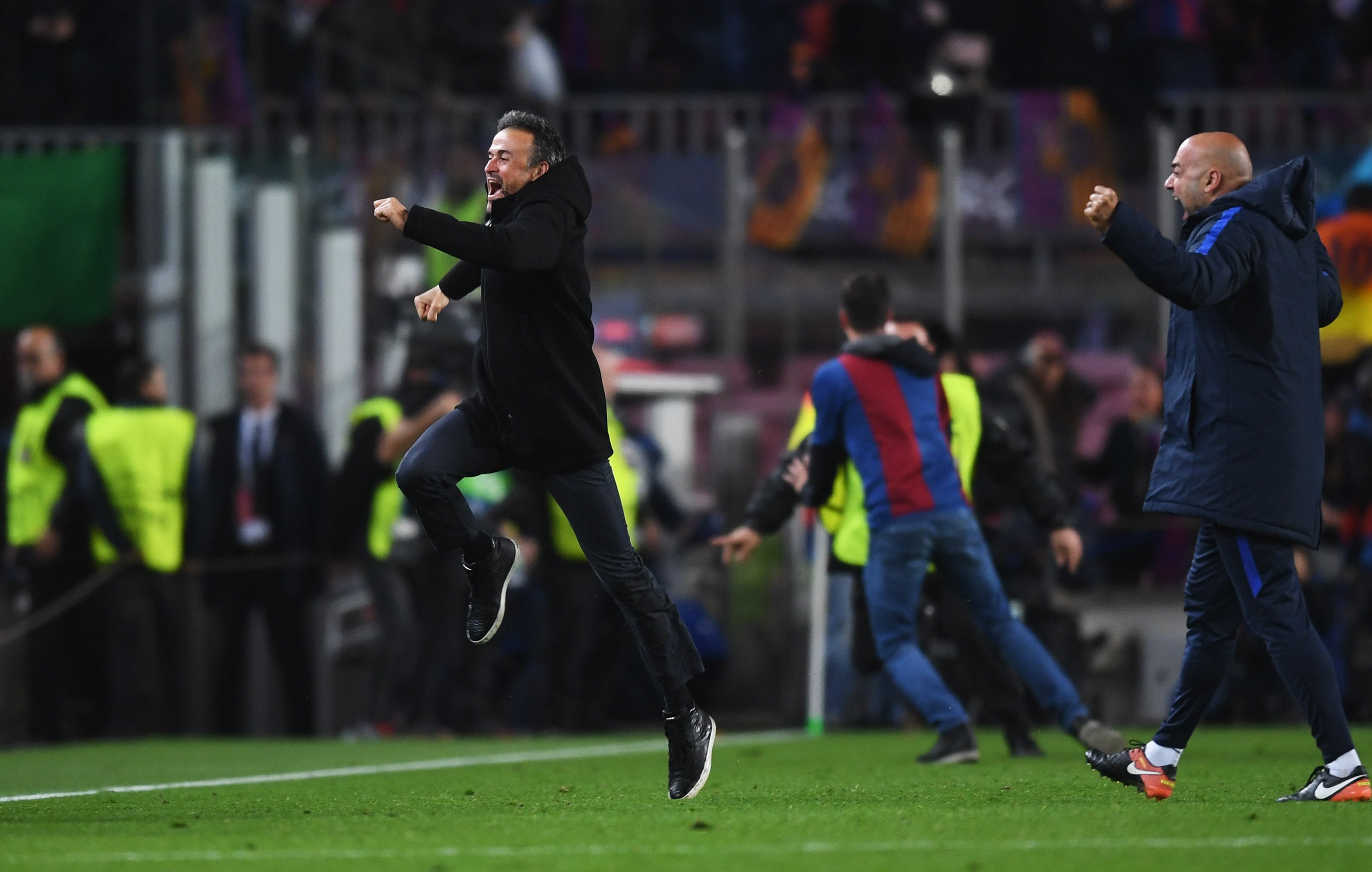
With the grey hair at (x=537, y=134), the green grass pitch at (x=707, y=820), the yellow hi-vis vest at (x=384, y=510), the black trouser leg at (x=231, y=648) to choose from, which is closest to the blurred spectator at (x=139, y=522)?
the black trouser leg at (x=231, y=648)

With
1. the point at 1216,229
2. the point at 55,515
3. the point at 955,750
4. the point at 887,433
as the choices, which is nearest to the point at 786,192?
the point at 55,515

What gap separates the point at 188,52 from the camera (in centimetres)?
1501

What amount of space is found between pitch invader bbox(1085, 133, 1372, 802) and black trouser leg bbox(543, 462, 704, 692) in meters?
1.37

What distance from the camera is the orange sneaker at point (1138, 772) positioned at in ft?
22.8

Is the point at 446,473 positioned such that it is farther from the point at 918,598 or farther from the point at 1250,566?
the point at 918,598

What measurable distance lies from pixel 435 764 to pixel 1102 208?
4753mm

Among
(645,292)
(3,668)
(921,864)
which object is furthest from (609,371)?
(921,864)

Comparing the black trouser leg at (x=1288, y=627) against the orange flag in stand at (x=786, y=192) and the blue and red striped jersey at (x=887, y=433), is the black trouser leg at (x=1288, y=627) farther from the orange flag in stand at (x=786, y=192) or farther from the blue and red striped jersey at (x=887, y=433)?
the orange flag in stand at (x=786, y=192)

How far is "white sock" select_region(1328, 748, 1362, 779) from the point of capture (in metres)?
6.68

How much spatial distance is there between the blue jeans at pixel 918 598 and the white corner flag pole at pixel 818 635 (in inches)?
126

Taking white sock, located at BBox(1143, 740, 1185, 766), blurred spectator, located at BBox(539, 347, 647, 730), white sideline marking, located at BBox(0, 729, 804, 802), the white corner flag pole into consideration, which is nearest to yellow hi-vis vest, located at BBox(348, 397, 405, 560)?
blurred spectator, located at BBox(539, 347, 647, 730)

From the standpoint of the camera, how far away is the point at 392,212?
20.6ft

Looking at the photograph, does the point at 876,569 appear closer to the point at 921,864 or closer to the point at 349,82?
the point at 921,864

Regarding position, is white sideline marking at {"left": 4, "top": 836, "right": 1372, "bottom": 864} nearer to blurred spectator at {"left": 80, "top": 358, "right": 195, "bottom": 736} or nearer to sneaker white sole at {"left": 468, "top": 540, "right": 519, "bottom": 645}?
sneaker white sole at {"left": 468, "top": 540, "right": 519, "bottom": 645}
